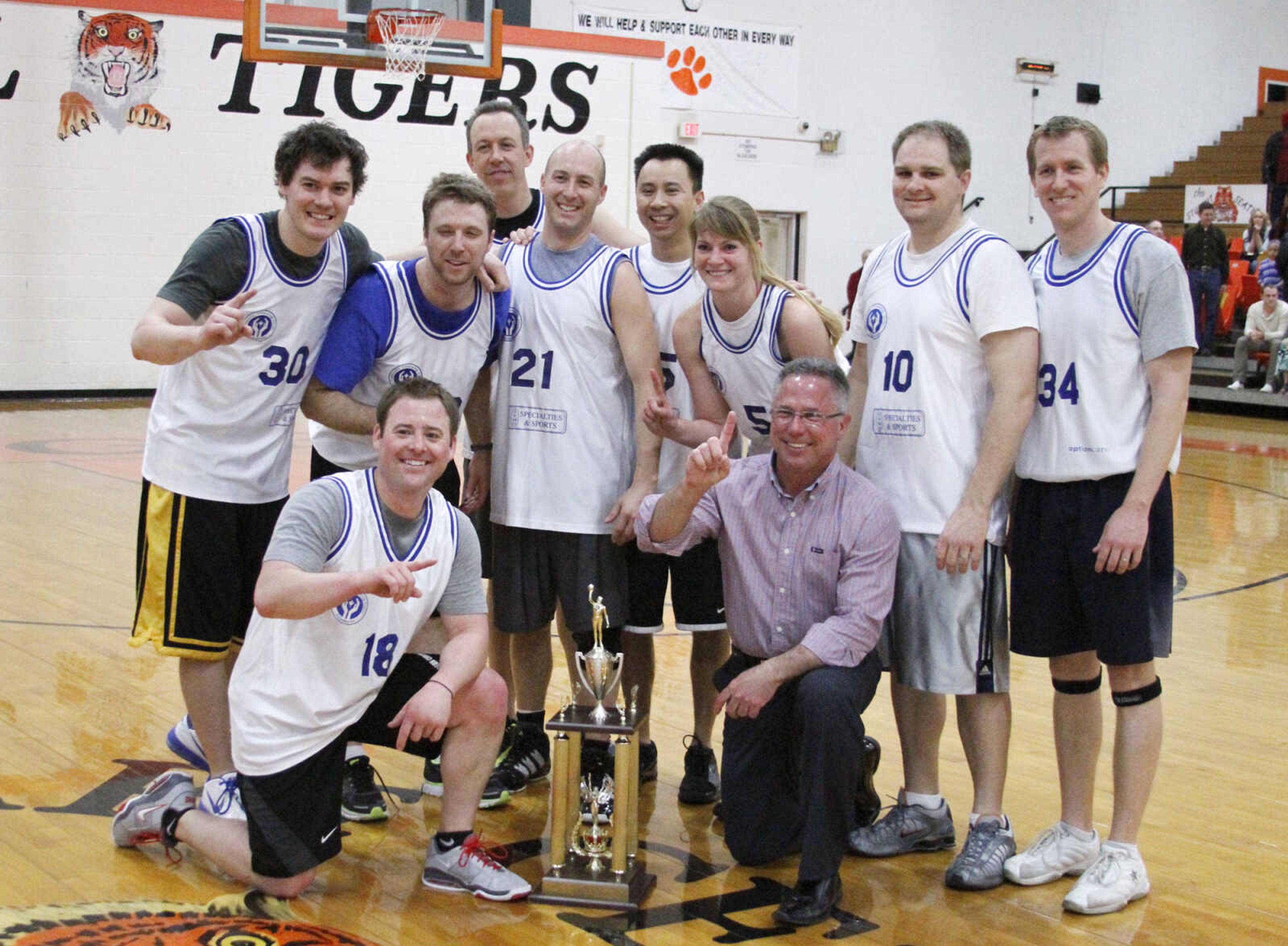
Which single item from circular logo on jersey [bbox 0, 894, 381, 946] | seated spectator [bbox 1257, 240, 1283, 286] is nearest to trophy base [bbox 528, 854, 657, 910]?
circular logo on jersey [bbox 0, 894, 381, 946]

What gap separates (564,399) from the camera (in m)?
4.12

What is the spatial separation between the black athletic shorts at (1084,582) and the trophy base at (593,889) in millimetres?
1149

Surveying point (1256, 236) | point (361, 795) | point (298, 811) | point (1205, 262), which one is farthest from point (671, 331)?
point (1256, 236)

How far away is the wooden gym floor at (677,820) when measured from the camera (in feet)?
10.8

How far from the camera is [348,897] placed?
3391 millimetres

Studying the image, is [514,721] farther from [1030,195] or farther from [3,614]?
[1030,195]

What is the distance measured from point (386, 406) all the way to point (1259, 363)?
15341 millimetres

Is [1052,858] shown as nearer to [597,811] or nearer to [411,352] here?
[597,811]

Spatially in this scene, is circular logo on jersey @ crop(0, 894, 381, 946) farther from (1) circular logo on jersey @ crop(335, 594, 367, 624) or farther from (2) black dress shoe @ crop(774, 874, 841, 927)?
(2) black dress shoe @ crop(774, 874, 841, 927)

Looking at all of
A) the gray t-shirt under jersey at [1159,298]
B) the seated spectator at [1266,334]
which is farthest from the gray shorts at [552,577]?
the seated spectator at [1266,334]

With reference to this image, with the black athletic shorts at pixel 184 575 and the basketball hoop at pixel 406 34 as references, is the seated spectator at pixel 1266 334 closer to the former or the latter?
the basketball hoop at pixel 406 34

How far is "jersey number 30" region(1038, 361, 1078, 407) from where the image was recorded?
3.46 metres

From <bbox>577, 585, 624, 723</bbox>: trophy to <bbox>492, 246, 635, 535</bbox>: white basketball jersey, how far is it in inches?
20.9

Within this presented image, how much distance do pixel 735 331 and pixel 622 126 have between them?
13116 mm
